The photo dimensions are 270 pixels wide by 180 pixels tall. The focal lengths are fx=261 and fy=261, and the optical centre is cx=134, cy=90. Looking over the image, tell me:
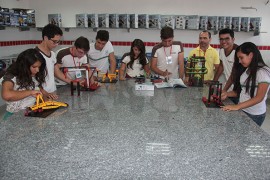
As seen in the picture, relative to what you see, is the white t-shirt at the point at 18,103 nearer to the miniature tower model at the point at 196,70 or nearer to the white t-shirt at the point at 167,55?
the miniature tower model at the point at 196,70

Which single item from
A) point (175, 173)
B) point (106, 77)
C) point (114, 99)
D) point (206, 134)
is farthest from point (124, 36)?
point (175, 173)

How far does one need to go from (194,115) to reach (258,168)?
29.9 inches

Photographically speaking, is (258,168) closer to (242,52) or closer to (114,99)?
(242,52)

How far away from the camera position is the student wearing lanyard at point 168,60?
10.9 feet

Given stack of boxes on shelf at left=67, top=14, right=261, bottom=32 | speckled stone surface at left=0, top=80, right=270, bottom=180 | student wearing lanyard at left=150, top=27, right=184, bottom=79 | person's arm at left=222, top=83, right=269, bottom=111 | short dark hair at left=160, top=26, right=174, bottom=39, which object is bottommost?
speckled stone surface at left=0, top=80, right=270, bottom=180

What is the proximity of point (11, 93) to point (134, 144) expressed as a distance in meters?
1.05

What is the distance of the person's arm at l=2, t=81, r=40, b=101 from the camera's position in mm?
1887

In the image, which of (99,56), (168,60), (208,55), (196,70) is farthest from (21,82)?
(208,55)

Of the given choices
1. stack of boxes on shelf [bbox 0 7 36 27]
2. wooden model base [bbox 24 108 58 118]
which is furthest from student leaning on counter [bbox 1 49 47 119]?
stack of boxes on shelf [bbox 0 7 36 27]

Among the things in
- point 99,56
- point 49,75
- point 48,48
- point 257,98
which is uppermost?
point 48,48

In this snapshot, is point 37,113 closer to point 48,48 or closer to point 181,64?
point 48,48

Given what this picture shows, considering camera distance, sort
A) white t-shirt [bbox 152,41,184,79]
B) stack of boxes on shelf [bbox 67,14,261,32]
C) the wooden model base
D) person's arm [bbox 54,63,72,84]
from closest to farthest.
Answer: the wooden model base < person's arm [bbox 54,63,72,84] < white t-shirt [bbox 152,41,184,79] < stack of boxes on shelf [bbox 67,14,261,32]

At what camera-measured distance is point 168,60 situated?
10.8 feet

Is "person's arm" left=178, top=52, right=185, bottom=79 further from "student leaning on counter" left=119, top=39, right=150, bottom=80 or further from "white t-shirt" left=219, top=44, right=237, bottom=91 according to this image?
"white t-shirt" left=219, top=44, right=237, bottom=91
